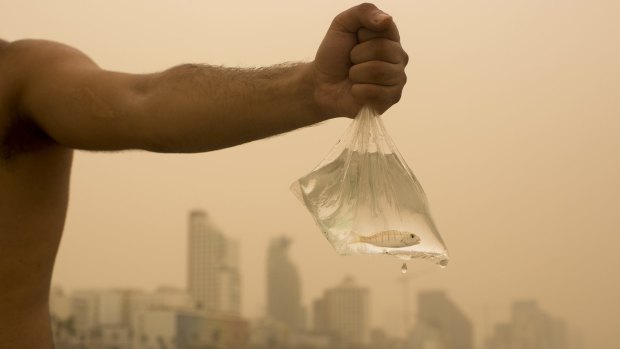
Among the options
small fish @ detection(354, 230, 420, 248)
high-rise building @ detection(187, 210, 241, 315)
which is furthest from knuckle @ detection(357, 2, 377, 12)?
high-rise building @ detection(187, 210, 241, 315)

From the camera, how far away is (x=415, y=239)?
677 mm

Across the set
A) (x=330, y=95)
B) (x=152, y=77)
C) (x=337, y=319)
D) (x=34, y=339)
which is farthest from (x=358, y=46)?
(x=337, y=319)

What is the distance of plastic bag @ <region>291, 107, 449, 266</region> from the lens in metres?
0.68

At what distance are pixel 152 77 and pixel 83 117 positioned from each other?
0.28ft

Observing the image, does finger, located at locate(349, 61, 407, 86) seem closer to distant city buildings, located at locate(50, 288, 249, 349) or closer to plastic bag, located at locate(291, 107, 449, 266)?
plastic bag, located at locate(291, 107, 449, 266)

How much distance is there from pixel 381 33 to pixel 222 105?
19cm

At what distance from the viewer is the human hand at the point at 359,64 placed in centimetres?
63

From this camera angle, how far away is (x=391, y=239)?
0.67 meters

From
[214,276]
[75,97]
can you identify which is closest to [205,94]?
[75,97]

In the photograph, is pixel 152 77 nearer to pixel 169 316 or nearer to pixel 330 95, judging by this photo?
pixel 330 95

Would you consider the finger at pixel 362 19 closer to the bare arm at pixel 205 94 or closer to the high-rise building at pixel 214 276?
the bare arm at pixel 205 94

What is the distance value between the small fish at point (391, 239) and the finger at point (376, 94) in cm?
11

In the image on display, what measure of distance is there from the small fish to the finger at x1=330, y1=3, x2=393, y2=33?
0.59 ft

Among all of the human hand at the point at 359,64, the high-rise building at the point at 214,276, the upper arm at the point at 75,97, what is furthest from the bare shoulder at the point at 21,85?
the high-rise building at the point at 214,276
